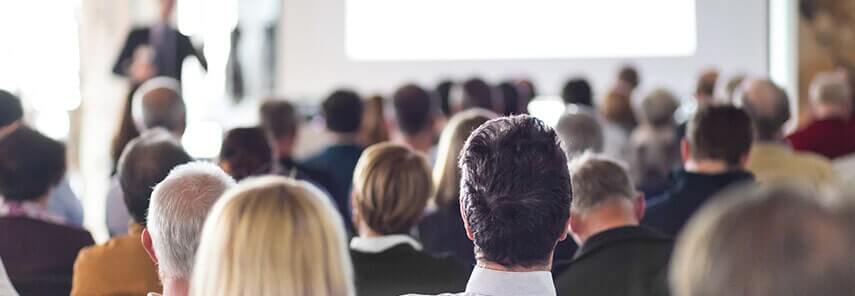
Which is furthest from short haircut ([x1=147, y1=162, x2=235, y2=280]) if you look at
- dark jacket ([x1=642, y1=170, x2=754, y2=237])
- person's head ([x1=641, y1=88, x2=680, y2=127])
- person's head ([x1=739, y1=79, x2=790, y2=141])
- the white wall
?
the white wall

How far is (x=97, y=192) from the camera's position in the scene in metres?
8.96

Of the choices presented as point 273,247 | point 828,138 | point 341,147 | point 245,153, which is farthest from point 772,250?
point 828,138

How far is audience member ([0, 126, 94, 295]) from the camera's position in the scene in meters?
3.23

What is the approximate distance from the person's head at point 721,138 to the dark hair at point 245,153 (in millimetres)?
1438

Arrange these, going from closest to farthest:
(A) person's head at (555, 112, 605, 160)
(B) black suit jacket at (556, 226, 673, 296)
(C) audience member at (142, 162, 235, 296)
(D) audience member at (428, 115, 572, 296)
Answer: (D) audience member at (428, 115, 572, 296) < (C) audience member at (142, 162, 235, 296) < (B) black suit jacket at (556, 226, 673, 296) < (A) person's head at (555, 112, 605, 160)

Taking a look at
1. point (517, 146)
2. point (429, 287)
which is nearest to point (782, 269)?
point (517, 146)

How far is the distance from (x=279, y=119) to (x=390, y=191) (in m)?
2.42

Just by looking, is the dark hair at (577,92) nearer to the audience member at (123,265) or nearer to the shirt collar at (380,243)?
the shirt collar at (380,243)

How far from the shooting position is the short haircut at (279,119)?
17.8 ft

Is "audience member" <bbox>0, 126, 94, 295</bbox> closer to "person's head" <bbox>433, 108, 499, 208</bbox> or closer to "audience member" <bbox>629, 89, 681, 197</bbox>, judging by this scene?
"person's head" <bbox>433, 108, 499, 208</bbox>

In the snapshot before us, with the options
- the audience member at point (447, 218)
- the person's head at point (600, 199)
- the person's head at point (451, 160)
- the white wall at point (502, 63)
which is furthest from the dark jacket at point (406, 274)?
the white wall at point (502, 63)

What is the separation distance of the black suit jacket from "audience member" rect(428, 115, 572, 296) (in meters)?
0.84

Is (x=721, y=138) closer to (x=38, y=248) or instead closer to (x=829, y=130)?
(x=38, y=248)

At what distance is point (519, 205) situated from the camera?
199cm
